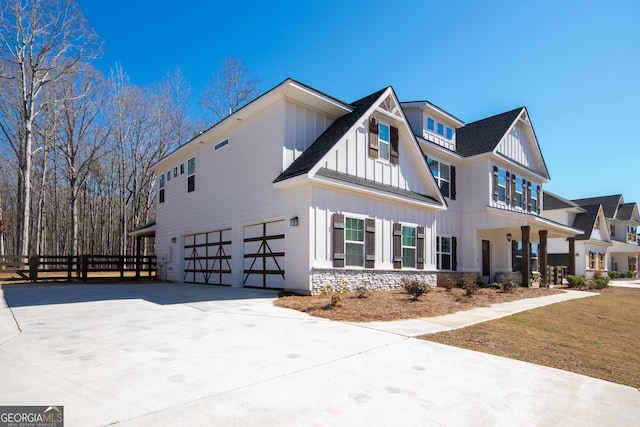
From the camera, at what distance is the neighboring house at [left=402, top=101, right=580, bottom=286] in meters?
19.3

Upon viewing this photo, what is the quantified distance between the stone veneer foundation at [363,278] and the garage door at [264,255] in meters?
1.76

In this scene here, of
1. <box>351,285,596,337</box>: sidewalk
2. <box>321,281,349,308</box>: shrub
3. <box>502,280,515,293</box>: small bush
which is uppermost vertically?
<box>321,281,349,308</box>: shrub

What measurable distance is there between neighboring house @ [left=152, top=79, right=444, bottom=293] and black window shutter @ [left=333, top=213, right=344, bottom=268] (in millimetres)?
33

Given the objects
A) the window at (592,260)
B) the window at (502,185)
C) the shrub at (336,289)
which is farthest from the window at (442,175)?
the window at (592,260)

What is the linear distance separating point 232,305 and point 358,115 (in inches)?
312

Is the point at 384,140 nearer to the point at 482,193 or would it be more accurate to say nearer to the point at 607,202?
the point at 482,193

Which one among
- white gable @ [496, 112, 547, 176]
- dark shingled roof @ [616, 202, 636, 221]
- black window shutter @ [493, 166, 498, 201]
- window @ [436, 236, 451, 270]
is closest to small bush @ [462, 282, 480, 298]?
window @ [436, 236, 451, 270]

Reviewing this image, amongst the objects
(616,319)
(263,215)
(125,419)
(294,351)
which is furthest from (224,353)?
(616,319)

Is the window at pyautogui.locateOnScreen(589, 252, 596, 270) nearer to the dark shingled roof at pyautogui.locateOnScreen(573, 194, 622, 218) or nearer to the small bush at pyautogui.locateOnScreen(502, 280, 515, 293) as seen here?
the dark shingled roof at pyautogui.locateOnScreen(573, 194, 622, 218)

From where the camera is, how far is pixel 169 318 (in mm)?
8242

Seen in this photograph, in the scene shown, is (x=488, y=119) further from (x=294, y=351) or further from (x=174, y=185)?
(x=294, y=351)

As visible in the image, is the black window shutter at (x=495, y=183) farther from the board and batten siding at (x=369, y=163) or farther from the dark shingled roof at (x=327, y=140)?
the dark shingled roof at (x=327, y=140)

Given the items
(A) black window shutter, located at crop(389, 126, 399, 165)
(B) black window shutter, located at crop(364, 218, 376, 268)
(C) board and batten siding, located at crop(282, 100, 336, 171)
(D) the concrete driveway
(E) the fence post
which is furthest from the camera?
(E) the fence post

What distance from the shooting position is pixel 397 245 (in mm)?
15141
